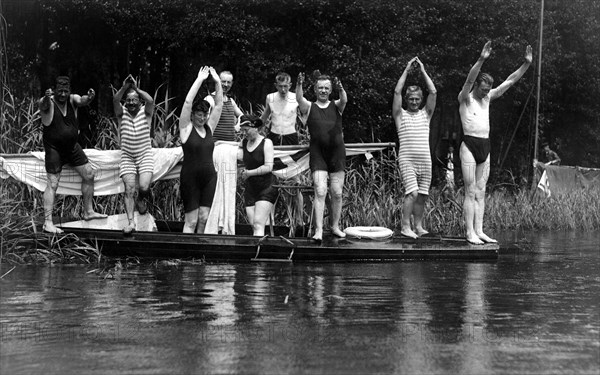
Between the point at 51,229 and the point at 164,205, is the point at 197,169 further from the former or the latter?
→ the point at 164,205

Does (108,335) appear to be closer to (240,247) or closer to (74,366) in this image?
(74,366)

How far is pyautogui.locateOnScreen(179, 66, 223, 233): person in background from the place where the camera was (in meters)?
15.1

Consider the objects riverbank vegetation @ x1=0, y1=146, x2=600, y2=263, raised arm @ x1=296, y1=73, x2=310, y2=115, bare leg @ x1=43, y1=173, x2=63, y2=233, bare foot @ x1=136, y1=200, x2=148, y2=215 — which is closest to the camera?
riverbank vegetation @ x1=0, y1=146, x2=600, y2=263

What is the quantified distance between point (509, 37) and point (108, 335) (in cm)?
2234

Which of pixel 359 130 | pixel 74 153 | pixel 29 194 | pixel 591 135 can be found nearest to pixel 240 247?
pixel 74 153

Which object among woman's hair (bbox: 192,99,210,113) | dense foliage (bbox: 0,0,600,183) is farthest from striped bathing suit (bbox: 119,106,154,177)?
dense foliage (bbox: 0,0,600,183)

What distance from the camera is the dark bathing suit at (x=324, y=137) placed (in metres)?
15.4

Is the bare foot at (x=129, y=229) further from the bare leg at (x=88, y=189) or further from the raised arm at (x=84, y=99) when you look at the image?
the raised arm at (x=84, y=99)

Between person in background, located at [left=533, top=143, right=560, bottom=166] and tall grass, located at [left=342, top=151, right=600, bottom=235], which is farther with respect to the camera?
person in background, located at [left=533, top=143, right=560, bottom=166]

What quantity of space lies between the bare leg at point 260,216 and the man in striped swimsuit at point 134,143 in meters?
1.47

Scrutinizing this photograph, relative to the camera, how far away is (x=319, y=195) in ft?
50.3

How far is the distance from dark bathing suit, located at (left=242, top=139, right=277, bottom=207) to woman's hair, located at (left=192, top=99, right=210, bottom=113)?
0.75 meters

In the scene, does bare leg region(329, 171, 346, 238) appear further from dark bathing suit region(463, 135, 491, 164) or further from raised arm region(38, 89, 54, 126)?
raised arm region(38, 89, 54, 126)

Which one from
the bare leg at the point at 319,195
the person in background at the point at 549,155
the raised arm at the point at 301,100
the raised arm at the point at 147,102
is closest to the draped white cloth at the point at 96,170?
the raised arm at the point at 147,102
